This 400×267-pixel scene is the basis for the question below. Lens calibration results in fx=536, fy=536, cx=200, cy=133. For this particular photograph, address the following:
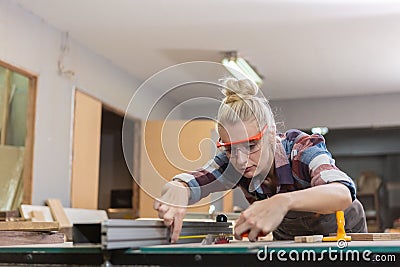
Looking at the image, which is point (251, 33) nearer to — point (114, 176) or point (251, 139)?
point (114, 176)

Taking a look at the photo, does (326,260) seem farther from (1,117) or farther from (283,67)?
(283,67)

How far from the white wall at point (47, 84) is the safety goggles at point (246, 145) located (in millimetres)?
2776

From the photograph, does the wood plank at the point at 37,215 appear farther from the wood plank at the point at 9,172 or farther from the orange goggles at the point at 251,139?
the orange goggles at the point at 251,139

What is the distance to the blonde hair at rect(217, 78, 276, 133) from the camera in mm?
1331

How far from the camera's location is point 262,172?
145 centimetres

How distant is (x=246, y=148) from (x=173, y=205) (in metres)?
0.24

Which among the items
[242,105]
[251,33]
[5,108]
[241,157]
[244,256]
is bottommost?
[244,256]

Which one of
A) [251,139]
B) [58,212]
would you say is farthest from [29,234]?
[58,212]

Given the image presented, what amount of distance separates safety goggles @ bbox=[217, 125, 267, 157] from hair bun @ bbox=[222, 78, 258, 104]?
0.11 metres

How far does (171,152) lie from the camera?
1315mm

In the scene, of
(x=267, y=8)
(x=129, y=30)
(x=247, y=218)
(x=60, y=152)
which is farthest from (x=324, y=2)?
(x=247, y=218)

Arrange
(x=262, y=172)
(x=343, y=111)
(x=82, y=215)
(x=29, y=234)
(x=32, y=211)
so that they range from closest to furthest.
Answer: (x=29, y=234)
(x=262, y=172)
(x=32, y=211)
(x=82, y=215)
(x=343, y=111)

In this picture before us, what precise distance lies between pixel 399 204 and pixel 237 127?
6750 mm

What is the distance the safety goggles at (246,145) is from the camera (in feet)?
4.30
